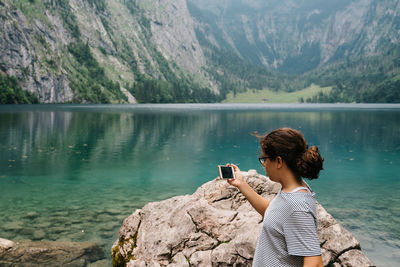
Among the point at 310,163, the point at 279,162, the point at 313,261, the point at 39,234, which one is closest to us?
the point at 313,261

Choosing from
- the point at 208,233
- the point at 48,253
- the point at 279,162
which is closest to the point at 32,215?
the point at 48,253

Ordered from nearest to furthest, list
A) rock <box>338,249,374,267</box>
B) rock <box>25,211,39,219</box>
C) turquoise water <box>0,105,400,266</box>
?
rock <box>338,249,374,267</box>
turquoise water <box>0,105,400,266</box>
rock <box>25,211,39,219</box>

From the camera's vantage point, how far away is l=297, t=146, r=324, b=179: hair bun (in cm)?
387

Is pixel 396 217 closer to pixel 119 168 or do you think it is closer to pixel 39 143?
pixel 119 168

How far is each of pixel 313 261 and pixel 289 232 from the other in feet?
1.26

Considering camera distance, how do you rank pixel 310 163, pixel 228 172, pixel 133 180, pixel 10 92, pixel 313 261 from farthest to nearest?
1. pixel 10 92
2. pixel 133 180
3. pixel 228 172
4. pixel 310 163
5. pixel 313 261

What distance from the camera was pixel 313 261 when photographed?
361cm

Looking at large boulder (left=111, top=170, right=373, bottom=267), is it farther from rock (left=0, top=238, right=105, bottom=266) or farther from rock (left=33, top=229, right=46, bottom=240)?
rock (left=33, top=229, right=46, bottom=240)

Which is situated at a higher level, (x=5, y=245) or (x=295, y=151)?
(x=295, y=151)

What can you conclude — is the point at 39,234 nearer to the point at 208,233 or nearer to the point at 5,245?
the point at 5,245

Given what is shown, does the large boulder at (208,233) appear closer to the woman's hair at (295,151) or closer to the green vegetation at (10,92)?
the woman's hair at (295,151)

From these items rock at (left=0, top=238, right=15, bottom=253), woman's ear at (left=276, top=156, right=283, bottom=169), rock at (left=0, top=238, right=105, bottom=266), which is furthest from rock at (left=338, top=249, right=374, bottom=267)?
rock at (left=0, top=238, right=15, bottom=253)

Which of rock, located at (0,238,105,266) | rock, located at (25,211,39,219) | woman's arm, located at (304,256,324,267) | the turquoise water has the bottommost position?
the turquoise water

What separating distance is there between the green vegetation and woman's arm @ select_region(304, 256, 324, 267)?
20375cm
